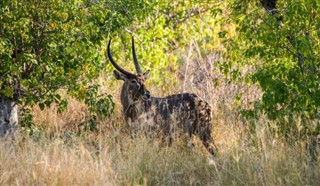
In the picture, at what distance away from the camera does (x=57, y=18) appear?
8.95m

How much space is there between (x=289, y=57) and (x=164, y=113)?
290cm

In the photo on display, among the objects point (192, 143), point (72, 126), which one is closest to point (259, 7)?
point (192, 143)

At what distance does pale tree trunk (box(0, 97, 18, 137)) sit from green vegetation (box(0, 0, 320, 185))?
5.0 inches

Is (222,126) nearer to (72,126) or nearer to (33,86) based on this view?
(72,126)

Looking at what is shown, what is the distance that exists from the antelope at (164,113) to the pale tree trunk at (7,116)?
174cm

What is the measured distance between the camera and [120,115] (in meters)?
11.5

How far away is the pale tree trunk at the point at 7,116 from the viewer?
9.41 meters

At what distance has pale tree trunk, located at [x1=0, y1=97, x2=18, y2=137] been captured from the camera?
9414 mm

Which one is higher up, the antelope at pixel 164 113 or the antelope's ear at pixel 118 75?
the antelope's ear at pixel 118 75

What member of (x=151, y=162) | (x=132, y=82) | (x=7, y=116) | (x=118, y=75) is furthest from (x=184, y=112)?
(x=7, y=116)

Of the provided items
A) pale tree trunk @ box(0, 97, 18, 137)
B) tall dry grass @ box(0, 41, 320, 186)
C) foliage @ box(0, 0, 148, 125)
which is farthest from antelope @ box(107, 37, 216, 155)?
pale tree trunk @ box(0, 97, 18, 137)

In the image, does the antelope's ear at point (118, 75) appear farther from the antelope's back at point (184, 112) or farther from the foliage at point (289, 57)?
the foliage at point (289, 57)

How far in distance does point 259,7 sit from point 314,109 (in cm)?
152

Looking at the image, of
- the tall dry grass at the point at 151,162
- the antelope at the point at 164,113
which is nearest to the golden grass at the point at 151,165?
the tall dry grass at the point at 151,162
